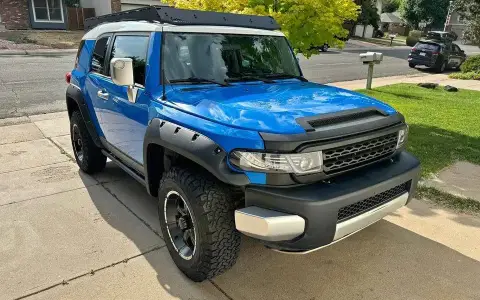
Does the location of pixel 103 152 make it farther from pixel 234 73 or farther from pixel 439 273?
pixel 439 273

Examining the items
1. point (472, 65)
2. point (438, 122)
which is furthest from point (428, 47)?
point (438, 122)

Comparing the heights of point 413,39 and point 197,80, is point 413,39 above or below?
below

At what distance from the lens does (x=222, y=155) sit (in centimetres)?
237

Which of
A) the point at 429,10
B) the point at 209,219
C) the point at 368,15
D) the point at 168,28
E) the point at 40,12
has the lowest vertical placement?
the point at 209,219

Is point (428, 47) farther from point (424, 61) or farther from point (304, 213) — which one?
point (304, 213)

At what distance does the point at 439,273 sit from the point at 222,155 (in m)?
2.05

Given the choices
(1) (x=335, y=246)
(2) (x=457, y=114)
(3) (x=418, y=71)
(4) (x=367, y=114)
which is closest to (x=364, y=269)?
(1) (x=335, y=246)

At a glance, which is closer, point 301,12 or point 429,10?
point 301,12

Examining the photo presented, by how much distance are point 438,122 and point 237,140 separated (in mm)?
6700

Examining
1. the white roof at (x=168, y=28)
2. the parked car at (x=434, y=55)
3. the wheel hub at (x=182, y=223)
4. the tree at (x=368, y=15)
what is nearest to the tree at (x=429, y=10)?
the tree at (x=368, y=15)

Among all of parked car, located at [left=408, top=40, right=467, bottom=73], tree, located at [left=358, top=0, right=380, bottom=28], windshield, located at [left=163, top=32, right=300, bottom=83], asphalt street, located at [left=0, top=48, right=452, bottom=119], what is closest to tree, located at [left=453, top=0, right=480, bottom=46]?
parked car, located at [left=408, top=40, right=467, bottom=73]

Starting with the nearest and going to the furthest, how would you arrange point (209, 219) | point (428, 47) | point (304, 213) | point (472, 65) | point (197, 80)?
point (304, 213)
point (209, 219)
point (197, 80)
point (472, 65)
point (428, 47)

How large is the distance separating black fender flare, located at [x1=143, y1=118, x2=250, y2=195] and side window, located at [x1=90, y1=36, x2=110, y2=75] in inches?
62.6

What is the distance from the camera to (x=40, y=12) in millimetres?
23984
